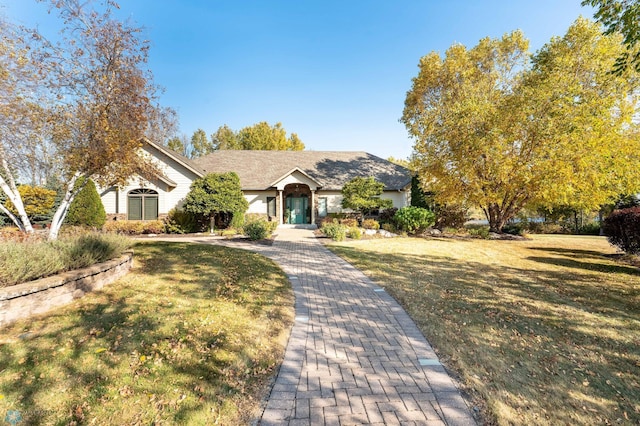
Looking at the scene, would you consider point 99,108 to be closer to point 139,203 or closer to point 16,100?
point 16,100

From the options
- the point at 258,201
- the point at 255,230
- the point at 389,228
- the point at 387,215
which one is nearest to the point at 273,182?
the point at 258,201

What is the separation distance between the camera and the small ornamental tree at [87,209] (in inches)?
616

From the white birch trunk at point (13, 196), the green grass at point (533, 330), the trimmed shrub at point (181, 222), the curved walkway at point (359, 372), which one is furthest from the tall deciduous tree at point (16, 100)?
the trimmed shrub at point (181, 222)

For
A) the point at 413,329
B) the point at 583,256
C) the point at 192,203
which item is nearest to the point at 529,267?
the point at 583,256

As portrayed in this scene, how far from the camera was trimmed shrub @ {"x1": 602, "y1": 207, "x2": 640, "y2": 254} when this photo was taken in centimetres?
924

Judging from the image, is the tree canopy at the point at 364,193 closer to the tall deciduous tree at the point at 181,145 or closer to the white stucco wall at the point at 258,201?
the white stucco wall at the point at 258,201

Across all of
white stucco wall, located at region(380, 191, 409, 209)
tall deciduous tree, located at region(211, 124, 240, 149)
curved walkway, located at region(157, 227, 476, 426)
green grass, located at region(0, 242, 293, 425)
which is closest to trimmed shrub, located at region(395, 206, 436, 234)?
white stucco wall, located at region(380, 191, 409, 209)

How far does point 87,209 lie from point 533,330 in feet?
67.6

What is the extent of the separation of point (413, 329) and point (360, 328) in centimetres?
87

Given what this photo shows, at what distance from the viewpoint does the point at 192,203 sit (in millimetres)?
16969

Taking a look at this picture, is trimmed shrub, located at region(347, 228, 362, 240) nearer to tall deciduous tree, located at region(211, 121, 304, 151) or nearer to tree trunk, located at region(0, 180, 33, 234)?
tree trunk, located at region(0, 180, 33, 234)

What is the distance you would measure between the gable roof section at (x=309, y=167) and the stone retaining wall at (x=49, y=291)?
1569 cm

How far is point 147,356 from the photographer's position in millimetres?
3449

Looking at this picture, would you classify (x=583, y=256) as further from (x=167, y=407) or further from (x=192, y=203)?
(x=192, y=203)
